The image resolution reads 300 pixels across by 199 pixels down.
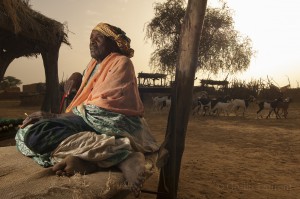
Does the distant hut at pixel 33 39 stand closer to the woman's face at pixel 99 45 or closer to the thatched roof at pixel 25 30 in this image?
the thatched roof at pixel 25 30

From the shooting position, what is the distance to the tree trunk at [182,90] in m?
3.58

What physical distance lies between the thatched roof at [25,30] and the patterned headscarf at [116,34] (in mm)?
4362

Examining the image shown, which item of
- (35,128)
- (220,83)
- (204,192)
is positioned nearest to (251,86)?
(220,83)

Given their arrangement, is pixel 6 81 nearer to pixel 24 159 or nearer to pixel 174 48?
pixel 174 48

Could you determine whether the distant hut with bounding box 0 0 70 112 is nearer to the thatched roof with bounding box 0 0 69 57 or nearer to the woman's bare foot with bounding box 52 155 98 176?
the thatched roof with bounding box 0 0 69 57

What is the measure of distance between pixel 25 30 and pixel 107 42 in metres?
5.59

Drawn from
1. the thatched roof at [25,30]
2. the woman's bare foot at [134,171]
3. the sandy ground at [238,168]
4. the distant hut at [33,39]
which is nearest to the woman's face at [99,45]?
the woman's bare foot at [134,171]

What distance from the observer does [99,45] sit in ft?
11.6

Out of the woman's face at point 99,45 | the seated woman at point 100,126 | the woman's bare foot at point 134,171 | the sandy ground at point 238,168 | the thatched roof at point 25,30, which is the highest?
the thatched roof at point 25,30

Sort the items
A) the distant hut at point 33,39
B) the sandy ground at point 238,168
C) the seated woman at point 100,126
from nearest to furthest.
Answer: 1. the seated woman at point 100,126
2. the sandy ground at point 238,168
3. the distant hut at point 33,39

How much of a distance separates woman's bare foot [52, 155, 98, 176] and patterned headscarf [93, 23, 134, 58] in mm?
1413

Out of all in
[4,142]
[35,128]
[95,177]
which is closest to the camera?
[95,177]

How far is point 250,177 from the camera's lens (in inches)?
207

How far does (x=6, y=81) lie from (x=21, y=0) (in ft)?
98.5
